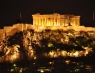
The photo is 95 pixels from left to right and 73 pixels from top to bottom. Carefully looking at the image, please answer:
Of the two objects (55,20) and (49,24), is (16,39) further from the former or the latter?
(55,20)

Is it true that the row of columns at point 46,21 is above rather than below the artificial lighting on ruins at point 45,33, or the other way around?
above

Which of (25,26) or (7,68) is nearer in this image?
(7,68)

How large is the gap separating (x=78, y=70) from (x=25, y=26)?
19600 millimetres

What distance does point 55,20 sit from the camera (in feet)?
405

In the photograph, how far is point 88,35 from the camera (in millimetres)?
122312

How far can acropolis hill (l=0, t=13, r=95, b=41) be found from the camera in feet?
381

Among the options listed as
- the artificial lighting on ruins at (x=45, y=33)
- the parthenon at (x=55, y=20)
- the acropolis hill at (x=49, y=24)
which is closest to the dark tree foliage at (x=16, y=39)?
Result: the artificial lighting on ruins at (x=45, y=33)

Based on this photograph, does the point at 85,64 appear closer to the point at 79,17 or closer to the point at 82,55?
the point at 82,55

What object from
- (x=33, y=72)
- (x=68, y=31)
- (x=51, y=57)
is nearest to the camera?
(x=33, y=72)

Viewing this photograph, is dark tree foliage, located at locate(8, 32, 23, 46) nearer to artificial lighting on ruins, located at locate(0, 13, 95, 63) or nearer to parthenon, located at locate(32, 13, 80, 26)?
artificial lighting on ruins, located at locate(0, 13, 95, 63)

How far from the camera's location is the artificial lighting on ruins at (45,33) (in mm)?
109438

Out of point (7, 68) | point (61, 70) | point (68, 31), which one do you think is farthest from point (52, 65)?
point (68, 31)

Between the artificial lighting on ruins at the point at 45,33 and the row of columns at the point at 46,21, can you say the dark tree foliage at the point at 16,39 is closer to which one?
the artificial lighting on ruins at the point at 45,33

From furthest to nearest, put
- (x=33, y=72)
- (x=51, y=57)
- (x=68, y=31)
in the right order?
(x=68, y=31) < (x=51, y=57) < (x=33, y=72)
